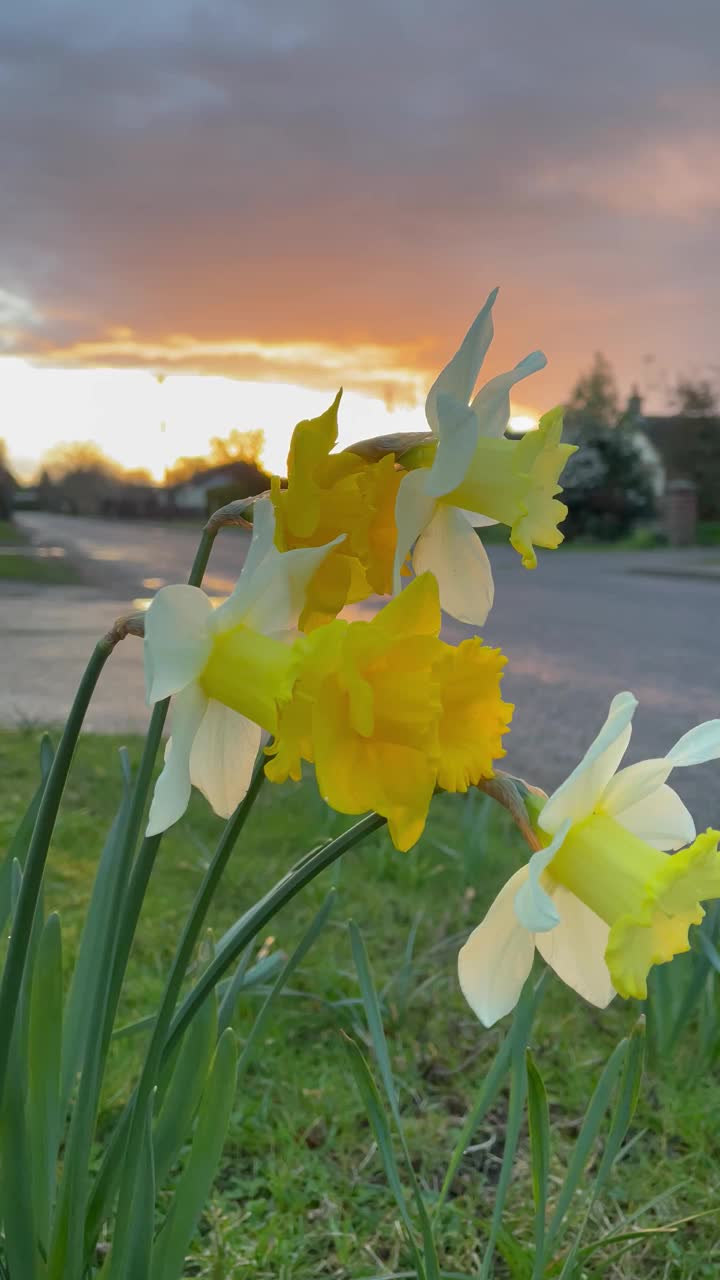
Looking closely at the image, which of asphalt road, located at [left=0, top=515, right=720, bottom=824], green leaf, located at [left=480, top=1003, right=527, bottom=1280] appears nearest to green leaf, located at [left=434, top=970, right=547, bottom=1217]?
green leaf, located at [left=480, top=1003, right=527, bottom=1280]

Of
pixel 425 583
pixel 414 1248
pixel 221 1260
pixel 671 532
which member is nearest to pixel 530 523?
pixel 425 583

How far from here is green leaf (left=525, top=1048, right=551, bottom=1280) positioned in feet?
3.04

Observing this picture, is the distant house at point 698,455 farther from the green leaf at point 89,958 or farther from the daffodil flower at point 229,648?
the daffodil flower at point 229,648

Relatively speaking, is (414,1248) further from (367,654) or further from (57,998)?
(367,654)

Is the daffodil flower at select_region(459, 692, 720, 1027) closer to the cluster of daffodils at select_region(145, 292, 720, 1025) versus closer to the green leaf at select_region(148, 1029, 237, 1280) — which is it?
the cluster of daffodils at select_region(145, 292, 720, 1025)

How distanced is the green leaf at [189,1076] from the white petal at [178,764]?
328 mm

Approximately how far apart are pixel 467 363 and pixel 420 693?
230mm

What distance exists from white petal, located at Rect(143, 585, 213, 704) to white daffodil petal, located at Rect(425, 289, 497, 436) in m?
0.20

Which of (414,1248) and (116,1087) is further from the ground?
(414,1248)

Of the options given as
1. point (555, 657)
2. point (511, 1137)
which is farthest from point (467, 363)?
point (555, 657)

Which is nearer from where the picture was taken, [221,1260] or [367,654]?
[367,654]

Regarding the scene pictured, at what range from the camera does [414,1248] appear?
1.05 m

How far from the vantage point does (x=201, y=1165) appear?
35.6 inches

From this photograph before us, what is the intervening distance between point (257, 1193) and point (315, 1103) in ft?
0.60
